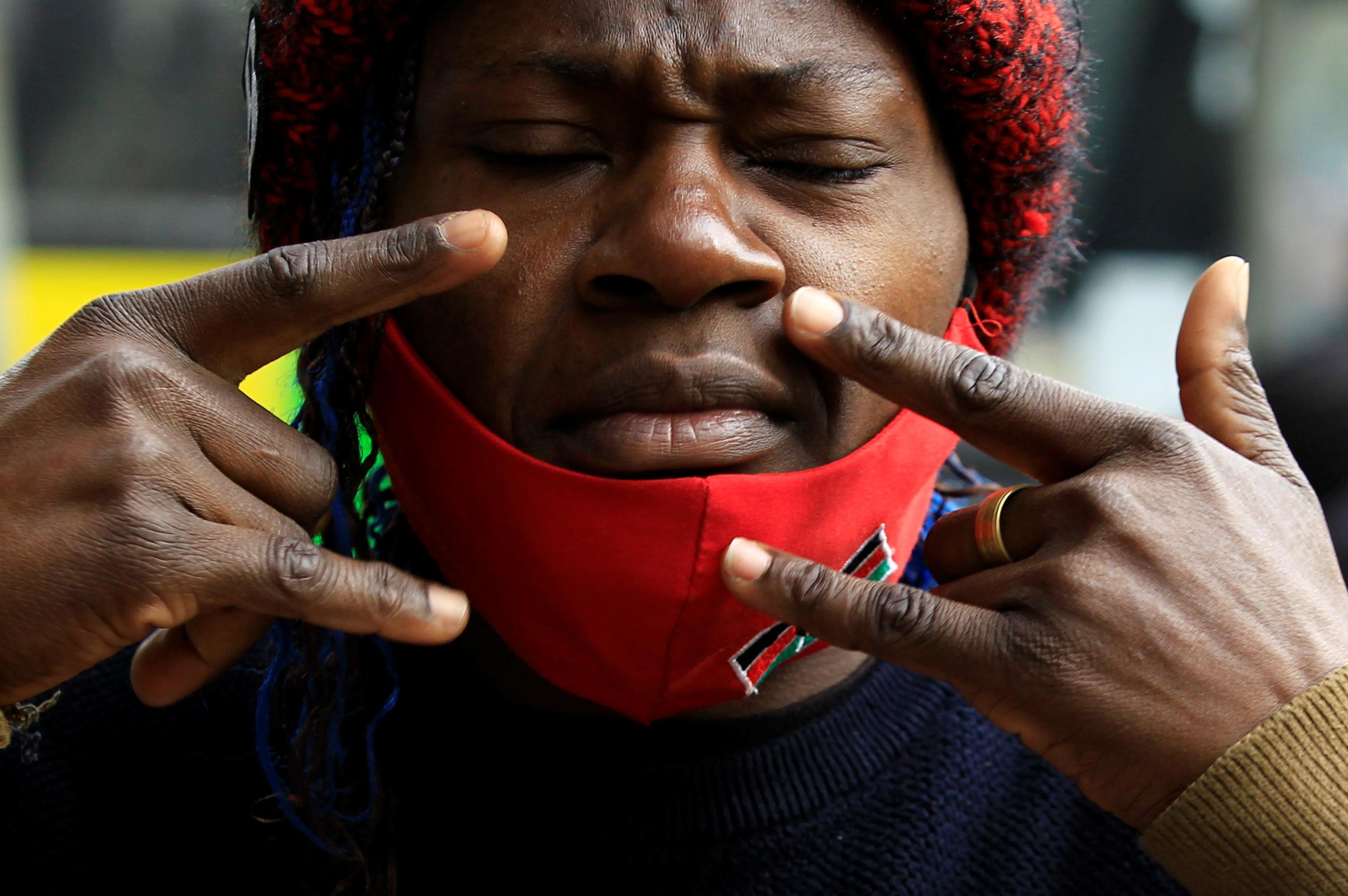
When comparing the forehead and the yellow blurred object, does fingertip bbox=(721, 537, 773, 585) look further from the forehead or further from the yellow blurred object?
the yellow blurred object

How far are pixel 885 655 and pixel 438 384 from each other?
0.72 m

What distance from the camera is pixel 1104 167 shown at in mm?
6176

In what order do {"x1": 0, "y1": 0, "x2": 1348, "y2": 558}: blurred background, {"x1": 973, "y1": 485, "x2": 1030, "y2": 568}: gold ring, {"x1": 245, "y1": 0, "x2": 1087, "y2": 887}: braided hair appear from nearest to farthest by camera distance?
{"x1": 973, "y1": 485, "x2": 1030, "y2": 568}: gold ring → {"x1": 245, "y1": 0, "x2": 1087, "y2": 887}: braided hair → {"x1": 0, "y1": 0, "x2": 1348, "y2": 558}: blurred background

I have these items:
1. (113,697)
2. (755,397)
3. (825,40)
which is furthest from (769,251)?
(113,697)

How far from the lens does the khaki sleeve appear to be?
141 cm

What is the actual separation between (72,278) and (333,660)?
167 inches

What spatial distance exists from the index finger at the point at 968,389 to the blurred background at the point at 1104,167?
12.1 feet

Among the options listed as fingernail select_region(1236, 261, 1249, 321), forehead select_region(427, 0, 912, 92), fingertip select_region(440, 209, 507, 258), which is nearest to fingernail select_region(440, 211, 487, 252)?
fingertip select_region(440, 209, 507, 258)

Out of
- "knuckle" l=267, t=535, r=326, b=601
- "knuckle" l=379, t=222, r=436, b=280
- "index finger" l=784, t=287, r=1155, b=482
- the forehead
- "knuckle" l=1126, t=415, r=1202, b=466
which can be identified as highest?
the forehead

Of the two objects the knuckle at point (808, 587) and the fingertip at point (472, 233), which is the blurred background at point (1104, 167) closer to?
the fingertip at point (472, 233)

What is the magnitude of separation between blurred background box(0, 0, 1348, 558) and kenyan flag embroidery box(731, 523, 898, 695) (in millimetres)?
3460

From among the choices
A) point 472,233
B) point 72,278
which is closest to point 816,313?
point 472,233

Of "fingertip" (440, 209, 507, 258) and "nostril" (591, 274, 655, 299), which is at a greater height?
"fingertip" (440, 209, 507, 258)

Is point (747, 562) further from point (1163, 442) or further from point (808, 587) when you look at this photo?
point (1163, 442)
